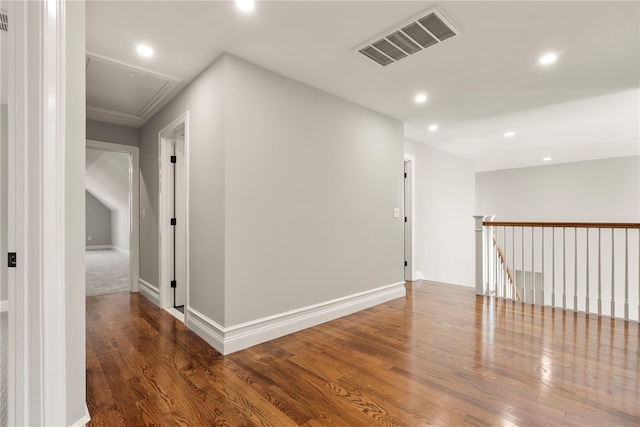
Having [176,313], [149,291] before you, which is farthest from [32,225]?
[149,291]

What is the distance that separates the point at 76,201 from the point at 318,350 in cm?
204

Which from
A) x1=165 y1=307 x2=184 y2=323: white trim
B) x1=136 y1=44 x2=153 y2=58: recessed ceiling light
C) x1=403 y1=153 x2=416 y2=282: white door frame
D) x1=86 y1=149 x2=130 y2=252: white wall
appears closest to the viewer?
x1=136 y1=44 x2=153 y2=58: recessed ceiling light

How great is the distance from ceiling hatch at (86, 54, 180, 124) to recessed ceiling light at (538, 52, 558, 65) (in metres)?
3.49

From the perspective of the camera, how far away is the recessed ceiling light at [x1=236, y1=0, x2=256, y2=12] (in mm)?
1950

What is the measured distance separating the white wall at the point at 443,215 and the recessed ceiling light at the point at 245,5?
3.97m

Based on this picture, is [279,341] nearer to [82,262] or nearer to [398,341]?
[398,341]

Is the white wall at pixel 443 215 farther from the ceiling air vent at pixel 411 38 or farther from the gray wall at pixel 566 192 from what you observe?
the ceiling air vent at pixel 411 38

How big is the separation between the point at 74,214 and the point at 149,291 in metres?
3.04

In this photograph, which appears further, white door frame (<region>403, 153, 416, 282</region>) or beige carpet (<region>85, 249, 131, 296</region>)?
white door frame (<region>403, 153, 416, 282</region>)

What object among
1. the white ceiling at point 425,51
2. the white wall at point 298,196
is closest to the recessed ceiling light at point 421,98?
the white ceiling at point 425,51

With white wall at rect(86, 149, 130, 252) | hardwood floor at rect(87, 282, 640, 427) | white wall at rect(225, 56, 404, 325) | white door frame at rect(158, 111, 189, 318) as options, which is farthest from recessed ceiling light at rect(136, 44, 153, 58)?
white wall at rect(86, 149, 130, 252)

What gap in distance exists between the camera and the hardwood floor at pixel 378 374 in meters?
1.72

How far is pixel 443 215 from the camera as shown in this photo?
628 centimetres

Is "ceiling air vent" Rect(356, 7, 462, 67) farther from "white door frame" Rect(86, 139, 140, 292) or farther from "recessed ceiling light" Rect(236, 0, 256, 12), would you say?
"white door frame" Rect(86, 139, 140, 292)
